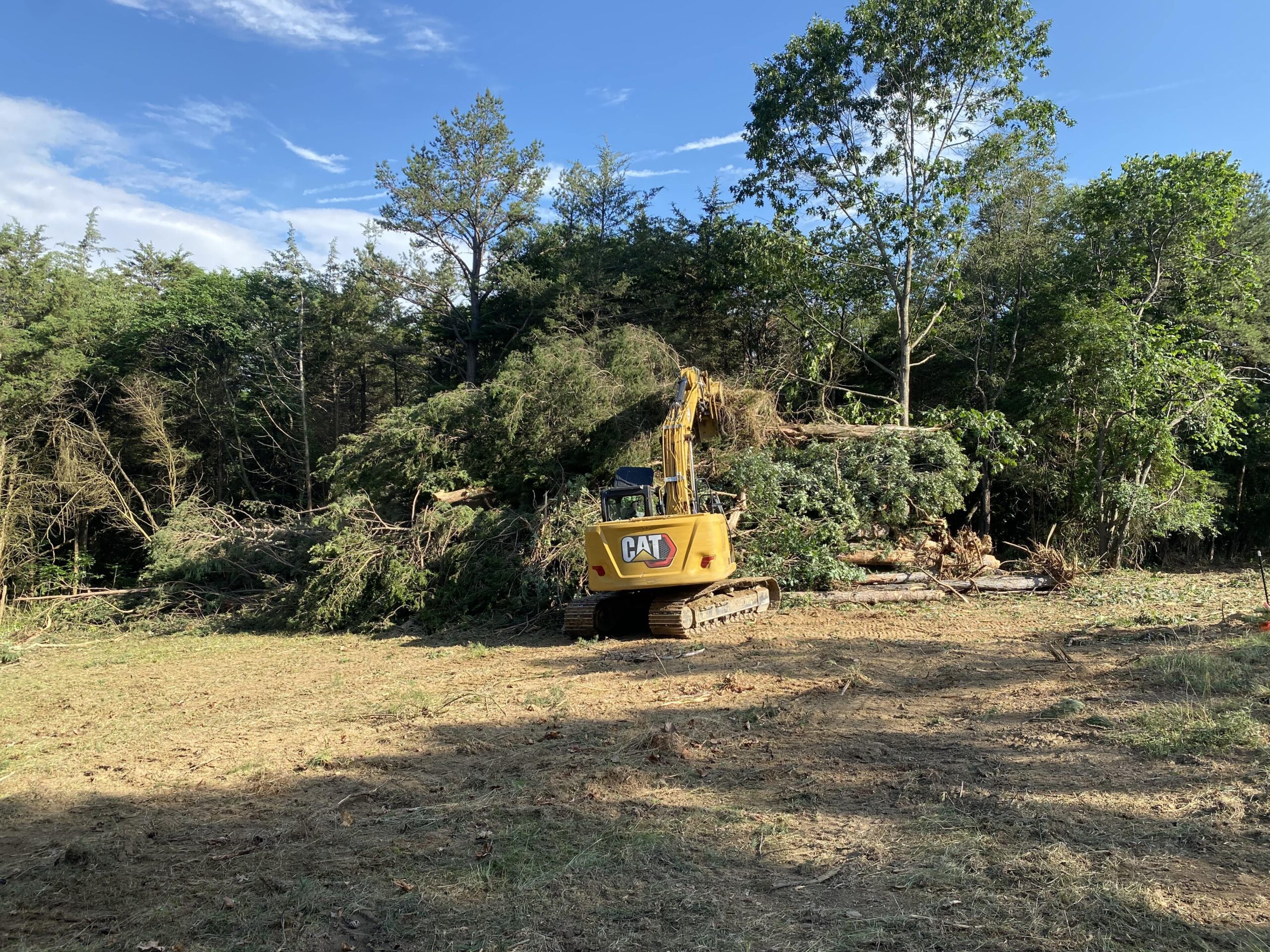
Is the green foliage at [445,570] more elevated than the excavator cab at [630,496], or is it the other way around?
the excavator cab at [630,496]

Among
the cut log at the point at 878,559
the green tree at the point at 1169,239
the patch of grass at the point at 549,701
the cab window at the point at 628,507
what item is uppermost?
the green tree at the point at 1169,239

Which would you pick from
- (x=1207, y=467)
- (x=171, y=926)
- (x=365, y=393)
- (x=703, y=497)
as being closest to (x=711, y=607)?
(x=703, y=497)

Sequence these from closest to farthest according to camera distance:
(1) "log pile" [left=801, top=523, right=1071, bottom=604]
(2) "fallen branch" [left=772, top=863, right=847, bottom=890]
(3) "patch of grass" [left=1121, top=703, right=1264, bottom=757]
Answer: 1. (2) "fallen branch" [left=772, top=863, right=847, bottom=890]
2. (3) "patch of grass" [left=1121, top=703, right=1264, bottom=757]
3. (1) "log pile" [left=801, top=523, right=1071, bottom=604]

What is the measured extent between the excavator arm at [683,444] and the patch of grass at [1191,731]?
566 cm

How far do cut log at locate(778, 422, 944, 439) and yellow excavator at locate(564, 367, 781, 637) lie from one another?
309 centimetres

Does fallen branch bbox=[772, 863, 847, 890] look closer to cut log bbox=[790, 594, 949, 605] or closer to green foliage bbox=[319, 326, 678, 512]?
cut log bbox=[790, 594, 949, 605]

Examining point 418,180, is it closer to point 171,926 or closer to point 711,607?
point 711,607

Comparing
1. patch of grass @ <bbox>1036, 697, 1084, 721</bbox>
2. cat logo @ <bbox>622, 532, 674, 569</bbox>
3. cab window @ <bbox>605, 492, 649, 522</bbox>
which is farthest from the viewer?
cab window @ <bbox>605, 492, 649, 522</bbox>

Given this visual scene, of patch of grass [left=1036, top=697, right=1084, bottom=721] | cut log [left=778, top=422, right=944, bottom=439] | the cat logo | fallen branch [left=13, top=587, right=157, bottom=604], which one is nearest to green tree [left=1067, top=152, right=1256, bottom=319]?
cut log [left=778, top=422, right=944, bottom=439]

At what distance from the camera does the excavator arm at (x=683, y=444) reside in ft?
35.1

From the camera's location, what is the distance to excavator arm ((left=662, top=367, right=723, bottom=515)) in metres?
10.7

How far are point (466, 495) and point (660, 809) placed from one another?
10477 millimetres

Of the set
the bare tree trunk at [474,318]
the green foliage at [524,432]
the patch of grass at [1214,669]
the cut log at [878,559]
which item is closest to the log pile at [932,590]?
the cut log at [878,559]

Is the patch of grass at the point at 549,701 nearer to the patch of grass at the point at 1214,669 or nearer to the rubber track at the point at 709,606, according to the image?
the rubber track at the point at 709,606
